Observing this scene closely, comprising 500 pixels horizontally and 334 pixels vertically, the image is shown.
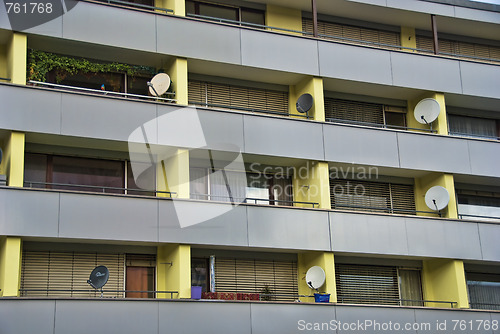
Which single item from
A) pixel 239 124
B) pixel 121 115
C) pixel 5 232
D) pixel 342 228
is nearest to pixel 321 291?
pixel 342 228

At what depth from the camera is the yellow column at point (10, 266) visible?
20.4 metres

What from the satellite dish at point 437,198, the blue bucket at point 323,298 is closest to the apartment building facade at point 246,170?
the blue bucket at point 323,298

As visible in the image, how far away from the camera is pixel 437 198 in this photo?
86.4 ft

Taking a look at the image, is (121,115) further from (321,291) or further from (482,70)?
(482,70)

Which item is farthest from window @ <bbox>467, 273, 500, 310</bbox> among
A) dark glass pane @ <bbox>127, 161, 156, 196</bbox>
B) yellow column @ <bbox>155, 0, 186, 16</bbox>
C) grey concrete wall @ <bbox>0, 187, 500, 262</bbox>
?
yellow column @ <bbox>155, 0, 186, 16</bbox>

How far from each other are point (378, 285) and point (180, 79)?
9.63m

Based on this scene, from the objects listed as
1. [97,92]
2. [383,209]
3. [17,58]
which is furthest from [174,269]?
[383,209]

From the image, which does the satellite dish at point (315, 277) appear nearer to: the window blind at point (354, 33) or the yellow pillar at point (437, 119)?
the yellow pillar at point (437, 119)

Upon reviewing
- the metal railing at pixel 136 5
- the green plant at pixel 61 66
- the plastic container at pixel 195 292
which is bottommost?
the plastic container at pixel 195 292

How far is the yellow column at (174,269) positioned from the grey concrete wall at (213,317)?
0.73 meters

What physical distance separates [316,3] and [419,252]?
31.5ft

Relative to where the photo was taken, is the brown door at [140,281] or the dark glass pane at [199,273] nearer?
the brown door at [140,281]

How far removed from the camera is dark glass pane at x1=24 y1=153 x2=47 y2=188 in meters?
22.9

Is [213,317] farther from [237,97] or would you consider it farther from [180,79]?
[237,97]
